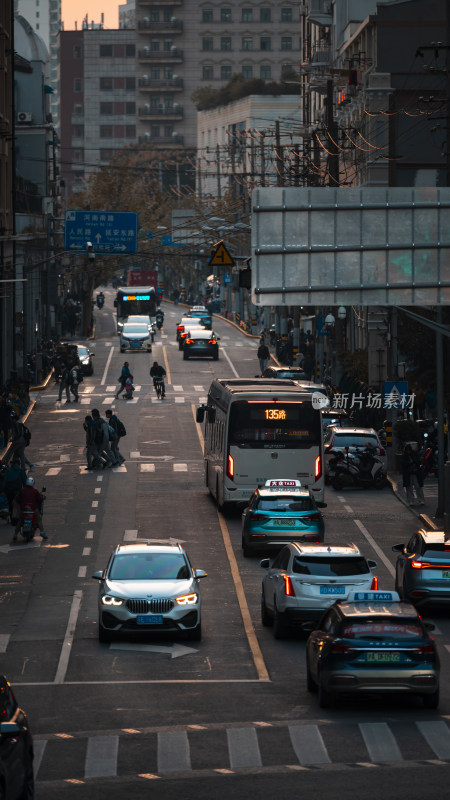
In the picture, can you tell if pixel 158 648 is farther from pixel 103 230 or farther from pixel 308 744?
pixel 103 230

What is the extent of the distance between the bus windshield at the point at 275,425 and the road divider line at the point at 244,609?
2.37 m

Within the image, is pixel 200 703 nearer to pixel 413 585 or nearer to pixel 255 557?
pixel 413 585

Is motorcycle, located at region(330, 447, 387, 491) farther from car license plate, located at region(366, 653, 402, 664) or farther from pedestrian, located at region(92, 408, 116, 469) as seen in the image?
car license plate, located at region(366, 653, 402, 664)

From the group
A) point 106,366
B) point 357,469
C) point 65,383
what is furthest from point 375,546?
point 106,366

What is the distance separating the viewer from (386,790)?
1573cm

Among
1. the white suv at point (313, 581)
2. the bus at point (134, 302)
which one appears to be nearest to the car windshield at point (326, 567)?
the white suv at point (313, 581)

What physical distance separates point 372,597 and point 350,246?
1040cm

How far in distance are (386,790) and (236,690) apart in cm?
622

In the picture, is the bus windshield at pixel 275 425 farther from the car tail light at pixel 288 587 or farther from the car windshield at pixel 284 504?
the car tail light at pixel 288 587

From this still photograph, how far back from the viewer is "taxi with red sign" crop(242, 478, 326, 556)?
3466 cm

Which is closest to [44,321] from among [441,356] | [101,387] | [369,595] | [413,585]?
[101,387]

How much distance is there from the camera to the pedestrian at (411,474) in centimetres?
4456

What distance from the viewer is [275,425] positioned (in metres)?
40.2

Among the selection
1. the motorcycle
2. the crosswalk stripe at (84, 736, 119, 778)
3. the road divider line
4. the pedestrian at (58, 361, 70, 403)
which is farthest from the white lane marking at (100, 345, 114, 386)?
the crosswalk stripe at (84, 736, 119, 778)
